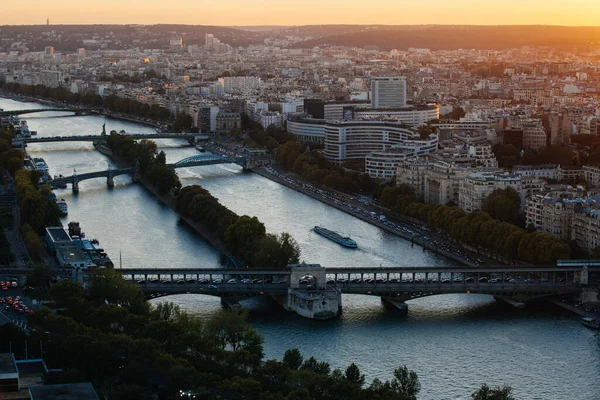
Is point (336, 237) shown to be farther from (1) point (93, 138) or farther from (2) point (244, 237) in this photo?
(1) point (93, 138)

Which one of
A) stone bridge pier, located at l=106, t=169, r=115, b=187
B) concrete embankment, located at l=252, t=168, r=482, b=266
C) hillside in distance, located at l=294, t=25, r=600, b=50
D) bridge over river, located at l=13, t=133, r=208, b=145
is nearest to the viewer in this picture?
concrete embankment, located at l=252, t=168, r=482, b=266

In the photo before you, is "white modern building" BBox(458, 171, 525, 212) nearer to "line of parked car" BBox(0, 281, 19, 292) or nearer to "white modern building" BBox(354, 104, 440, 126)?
"line of parked car" BBox(0, 281, 19, 292)

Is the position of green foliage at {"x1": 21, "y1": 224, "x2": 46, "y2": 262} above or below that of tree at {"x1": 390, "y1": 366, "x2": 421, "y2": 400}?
below

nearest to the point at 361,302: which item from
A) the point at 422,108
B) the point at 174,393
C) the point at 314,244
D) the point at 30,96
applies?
the point at 314,244

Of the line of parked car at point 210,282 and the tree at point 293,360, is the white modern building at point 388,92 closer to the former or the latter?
the line of parked car at point 210,282

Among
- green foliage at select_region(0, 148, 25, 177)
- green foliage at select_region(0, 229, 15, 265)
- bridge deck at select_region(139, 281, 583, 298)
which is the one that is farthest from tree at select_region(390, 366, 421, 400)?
green foliage at select_region(0, 148, 25, 177)

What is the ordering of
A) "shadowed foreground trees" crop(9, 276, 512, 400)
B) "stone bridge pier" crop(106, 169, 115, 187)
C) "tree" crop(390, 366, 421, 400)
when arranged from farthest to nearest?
1. "stone bridge pier" crop(106, 169, 115, 187)
2. "tree" crop(390, 366, 421, 400)
3. "shadowed foreground trees" crop(9, 276, 512, 400)
